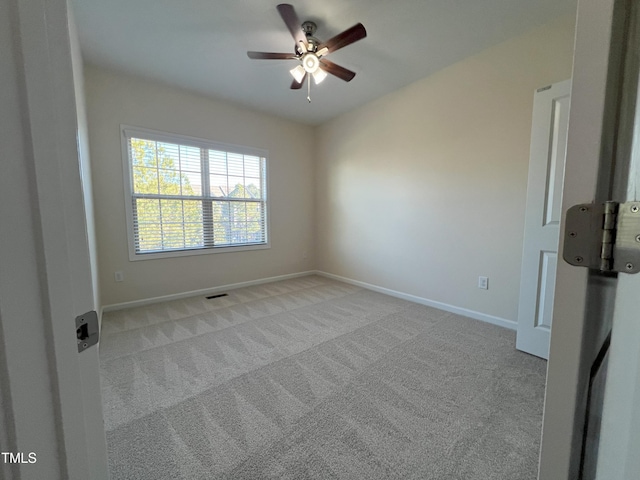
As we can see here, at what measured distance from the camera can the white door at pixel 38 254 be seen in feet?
1.14

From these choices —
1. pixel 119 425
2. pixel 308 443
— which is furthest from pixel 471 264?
pixel 119 425

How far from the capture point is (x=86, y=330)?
0.48m

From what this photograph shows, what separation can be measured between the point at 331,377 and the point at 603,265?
177cm

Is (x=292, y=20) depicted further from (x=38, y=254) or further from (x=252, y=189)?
(x=252, y=189)

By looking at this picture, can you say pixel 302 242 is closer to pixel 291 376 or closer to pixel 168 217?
pixel 168 217

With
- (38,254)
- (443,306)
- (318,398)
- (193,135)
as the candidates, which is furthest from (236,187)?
(38,254)

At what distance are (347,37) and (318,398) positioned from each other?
2571 mm

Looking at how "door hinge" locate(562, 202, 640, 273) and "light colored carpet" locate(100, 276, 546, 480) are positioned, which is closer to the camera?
"door hinge" locate(562, 202, 640, 273)

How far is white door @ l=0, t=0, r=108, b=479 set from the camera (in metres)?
0.35

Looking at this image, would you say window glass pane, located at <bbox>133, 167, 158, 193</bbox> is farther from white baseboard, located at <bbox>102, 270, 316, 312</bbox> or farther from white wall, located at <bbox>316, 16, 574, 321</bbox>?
white wall, located at <bbox>316, 16, 574, 321</bbox>

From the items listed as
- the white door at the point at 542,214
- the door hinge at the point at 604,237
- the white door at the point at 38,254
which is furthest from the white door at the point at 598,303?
the white door at the point at 542,214

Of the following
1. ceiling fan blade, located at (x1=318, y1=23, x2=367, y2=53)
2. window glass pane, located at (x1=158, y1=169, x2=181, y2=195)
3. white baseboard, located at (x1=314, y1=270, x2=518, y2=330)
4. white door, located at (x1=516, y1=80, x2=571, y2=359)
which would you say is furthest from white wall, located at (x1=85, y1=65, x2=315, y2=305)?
white door, located at (x1=516, y1=80, x2=571, y2=359)

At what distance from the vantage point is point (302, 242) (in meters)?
4.70

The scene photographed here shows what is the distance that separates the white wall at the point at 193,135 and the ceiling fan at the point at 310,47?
5.46 ft
